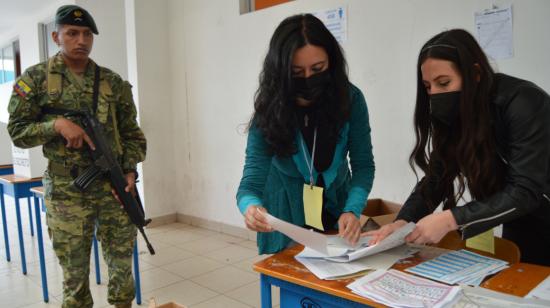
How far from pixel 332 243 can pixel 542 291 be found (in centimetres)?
52

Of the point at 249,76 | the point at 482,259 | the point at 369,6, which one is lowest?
the point at 482,259

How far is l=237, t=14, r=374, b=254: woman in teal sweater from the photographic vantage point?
1270 millimetres

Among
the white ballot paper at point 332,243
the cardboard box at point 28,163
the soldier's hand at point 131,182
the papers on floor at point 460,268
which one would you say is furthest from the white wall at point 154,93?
the papers on floor at point 460,268

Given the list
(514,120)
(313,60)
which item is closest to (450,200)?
(514,120)

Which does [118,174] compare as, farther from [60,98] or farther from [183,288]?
[183,288]

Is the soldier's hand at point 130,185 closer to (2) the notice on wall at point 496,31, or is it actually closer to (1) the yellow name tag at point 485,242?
(1) the yellow name tag at point 485,242

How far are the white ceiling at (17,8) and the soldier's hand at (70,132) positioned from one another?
15.6 feet

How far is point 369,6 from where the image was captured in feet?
8.78

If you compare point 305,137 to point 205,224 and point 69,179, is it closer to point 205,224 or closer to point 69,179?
point 69,179

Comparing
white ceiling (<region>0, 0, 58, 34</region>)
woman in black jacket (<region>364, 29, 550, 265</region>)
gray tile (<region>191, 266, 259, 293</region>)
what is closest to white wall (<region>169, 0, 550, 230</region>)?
gray tile (<region>191, 266, 259, 293</region>)

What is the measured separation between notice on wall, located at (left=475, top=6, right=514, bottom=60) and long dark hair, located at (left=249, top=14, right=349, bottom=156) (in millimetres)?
1299

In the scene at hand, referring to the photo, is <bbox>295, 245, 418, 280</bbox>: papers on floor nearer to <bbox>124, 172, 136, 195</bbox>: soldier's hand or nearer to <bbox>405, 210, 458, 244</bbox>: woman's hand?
<bbox>405, 210, 458, 244</bbox>: woman's hand

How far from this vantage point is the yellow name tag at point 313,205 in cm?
127

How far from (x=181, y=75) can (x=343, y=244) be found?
11.1 feet
